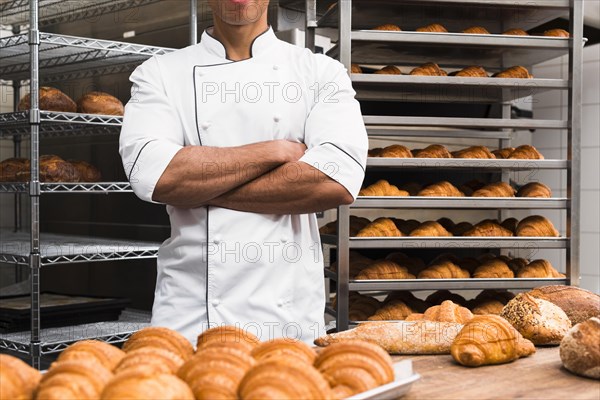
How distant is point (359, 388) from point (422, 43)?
201 centimetres

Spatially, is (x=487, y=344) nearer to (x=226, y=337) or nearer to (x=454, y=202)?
(x=226, y=337)

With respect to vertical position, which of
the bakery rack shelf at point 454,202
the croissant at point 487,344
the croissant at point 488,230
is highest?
the bakery rack shelf at point 454,202

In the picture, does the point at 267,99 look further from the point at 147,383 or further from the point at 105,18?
the point at 105,18

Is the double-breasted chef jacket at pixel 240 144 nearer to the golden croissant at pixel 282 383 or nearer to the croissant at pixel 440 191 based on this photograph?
the golden croissant at pixel 282 383

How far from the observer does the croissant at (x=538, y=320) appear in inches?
59.7

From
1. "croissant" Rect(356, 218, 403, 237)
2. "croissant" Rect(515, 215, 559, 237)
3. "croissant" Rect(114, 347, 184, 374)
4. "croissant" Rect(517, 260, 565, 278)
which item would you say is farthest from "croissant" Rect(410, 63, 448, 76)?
"croissant" Rect(114, 347, 184, 374)

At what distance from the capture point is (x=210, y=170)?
5.48 ft

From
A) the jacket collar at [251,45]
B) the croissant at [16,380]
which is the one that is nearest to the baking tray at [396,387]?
the croissant at [16,380]

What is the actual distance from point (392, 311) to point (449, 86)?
90cm

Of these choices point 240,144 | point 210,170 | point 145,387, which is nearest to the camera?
point 145,387

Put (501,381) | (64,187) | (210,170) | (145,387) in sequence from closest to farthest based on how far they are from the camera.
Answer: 1. (145,387)
2. (501,381)
3. (210,170)
4. (64,187)

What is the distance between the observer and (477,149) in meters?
3.04

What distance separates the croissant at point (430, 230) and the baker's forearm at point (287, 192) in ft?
4.07

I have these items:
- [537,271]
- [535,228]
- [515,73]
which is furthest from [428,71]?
[537,271]
